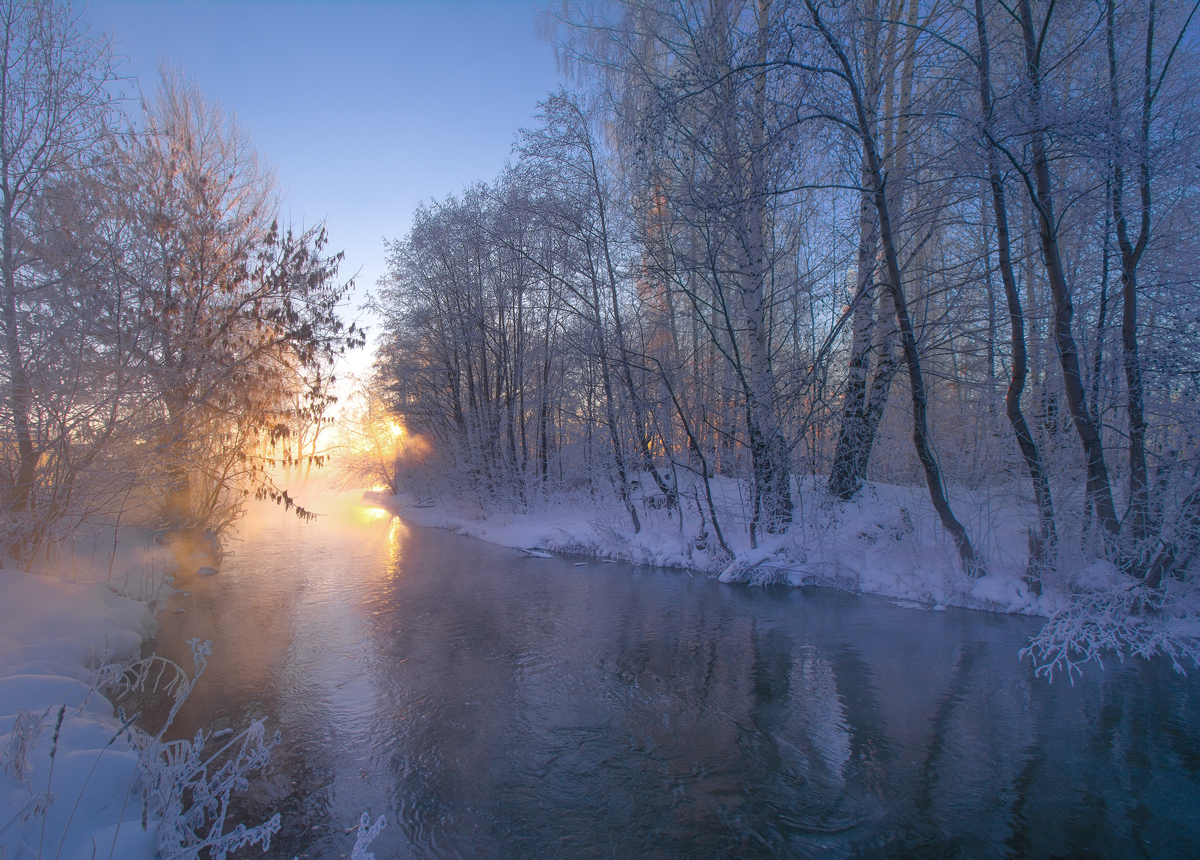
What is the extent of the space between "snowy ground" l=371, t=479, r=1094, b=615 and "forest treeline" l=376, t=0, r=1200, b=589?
22 centimetres

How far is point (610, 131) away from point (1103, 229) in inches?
408

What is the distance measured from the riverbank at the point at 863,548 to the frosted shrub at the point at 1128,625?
15.7 inches

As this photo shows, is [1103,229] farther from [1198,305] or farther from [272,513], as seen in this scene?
[272,513]

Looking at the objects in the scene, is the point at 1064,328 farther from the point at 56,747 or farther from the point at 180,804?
the point at 56,747

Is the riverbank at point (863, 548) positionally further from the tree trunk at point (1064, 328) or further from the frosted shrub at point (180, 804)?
the frosted shrub at point (180, 804)

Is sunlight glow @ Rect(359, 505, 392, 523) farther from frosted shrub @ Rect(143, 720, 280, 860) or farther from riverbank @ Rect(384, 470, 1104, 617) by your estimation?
frosted shrub @ Rect(143, 720, 280, 860)

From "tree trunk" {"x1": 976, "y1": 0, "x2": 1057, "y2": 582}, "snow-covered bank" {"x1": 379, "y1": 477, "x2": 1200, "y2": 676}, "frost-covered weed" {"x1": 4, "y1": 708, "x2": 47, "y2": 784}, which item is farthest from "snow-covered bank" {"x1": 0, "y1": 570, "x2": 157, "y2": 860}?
"tree trunk" {"x1": 976, "y1": 0, "x2": 1057, "y2": 582}

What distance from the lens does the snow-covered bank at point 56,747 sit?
251 cm

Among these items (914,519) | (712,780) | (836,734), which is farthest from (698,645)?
(914,519)

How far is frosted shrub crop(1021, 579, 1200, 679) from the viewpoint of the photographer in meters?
5.63

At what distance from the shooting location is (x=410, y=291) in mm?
20062

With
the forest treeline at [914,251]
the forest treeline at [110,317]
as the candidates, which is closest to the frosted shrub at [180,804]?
the forest treeline at [110,317]

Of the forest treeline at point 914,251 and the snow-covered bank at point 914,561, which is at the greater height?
the forest treeline at point 914,251

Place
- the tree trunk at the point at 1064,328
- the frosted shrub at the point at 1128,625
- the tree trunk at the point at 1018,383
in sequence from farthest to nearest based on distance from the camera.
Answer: the tree trunk at the point at 1018,383 → the tree trunk at the point at 1064,328 → the frosted shrub at the point at 1128,625
